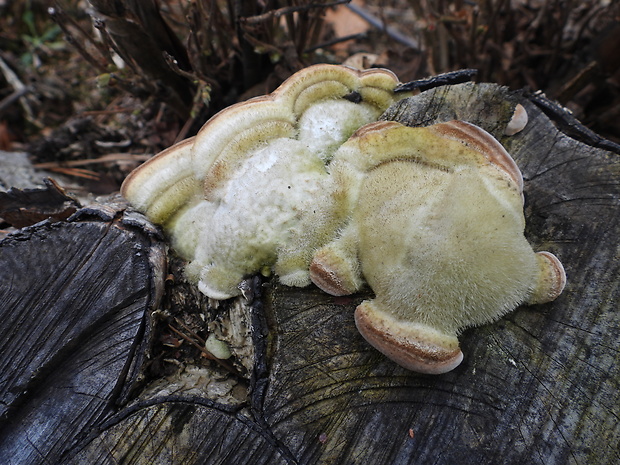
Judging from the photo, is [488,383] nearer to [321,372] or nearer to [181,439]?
[321,372]

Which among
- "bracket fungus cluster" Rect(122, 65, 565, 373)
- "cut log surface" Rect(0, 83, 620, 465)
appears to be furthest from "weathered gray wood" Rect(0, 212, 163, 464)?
"bracket fungus cluster" Rect(122, 65, 565, 373)

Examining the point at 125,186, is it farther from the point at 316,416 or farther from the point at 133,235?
the point at 316,416

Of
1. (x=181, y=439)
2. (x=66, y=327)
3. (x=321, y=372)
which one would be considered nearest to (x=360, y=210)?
(x=321, y=372)

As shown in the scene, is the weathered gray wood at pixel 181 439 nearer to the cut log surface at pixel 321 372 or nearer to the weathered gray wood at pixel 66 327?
the cut log surface at pixel 321 372

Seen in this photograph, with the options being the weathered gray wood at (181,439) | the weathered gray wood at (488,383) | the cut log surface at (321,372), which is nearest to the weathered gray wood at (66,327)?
the cut log surface at (321,372)

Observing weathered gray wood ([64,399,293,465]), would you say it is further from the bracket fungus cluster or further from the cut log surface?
the bracket fungus cluster
